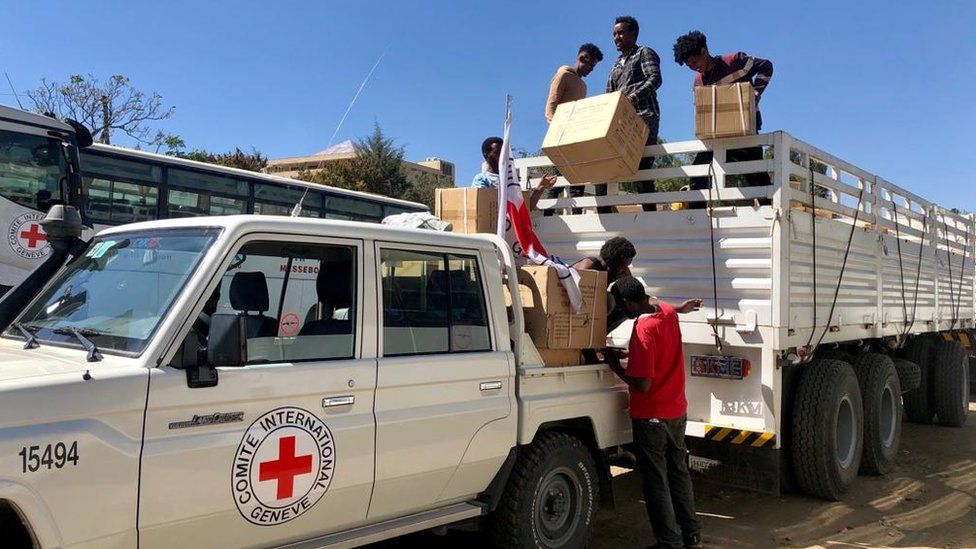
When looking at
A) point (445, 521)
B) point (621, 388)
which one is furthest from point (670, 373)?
point (445, 521)

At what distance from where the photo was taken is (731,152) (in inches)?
228

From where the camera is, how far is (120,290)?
3234 millimetres

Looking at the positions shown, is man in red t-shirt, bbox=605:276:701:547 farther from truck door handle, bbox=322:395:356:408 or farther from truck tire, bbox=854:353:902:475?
truck tire, bbox=854:353:902:475

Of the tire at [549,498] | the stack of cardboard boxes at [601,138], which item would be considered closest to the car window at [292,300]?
the tire at [549,498]

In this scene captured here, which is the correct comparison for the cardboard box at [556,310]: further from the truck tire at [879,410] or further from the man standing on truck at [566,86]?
the truck tire at [879,410]

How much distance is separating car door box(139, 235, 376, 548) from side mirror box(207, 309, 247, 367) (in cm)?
12

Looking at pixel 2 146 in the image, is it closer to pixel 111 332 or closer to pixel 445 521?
pixel 111 332

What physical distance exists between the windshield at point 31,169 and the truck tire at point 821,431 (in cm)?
893

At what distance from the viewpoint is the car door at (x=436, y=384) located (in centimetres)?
358

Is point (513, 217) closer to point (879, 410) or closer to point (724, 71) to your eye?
point (724, 71)

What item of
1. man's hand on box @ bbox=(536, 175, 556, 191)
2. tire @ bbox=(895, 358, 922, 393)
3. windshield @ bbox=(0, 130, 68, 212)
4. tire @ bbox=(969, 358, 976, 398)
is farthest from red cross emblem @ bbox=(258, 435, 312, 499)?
tire @ bbox=(969, 358, 976, 398)

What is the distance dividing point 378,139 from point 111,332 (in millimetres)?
32987

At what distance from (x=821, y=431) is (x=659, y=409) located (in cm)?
201

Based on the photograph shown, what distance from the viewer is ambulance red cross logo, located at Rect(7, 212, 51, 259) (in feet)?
31.0
